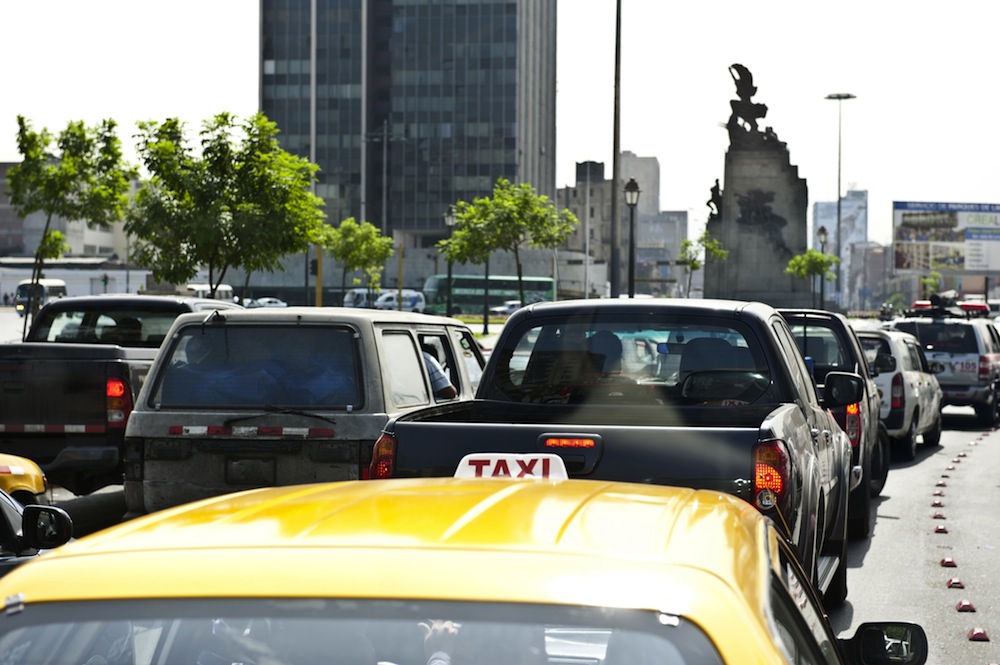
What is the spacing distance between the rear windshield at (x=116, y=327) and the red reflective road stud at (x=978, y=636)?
8.29 metres

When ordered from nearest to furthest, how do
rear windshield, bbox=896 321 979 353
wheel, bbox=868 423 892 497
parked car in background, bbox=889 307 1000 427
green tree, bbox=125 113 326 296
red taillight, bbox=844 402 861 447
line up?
red taillight, bbox=844 402 861 447 < wheel, bbox=868 423 892 497 < parked car in background, bbox=889 307 1000 427 < rear windshield, bbox=896 321 979 353 < green tree, bbox=125 113 326 296

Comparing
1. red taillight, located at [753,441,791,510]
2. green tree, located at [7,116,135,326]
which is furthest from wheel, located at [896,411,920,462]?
green tree, located at [7,116,135,326]

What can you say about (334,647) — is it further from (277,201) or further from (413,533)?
(277,201)

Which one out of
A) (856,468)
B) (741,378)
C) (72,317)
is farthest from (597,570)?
(72,317)

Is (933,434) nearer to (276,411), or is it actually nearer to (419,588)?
(276,411)

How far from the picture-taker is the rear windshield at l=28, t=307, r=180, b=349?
1389cm

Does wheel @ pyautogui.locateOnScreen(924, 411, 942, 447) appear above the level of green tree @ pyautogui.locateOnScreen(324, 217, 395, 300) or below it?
below

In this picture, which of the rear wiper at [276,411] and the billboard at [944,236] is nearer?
the rear wiper at [276,411]

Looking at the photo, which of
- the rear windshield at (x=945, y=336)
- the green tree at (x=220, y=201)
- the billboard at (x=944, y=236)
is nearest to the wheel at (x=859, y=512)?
the rear windshield at (x=945, y=336)

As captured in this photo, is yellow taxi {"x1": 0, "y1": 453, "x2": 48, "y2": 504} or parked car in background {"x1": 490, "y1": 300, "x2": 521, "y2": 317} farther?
parked car in background {"x1": 490, "y1": 300, "x2": 521, "y2": 317}

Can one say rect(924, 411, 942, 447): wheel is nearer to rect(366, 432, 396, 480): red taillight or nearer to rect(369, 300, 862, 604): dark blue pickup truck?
rect(369, 300, 862, 604): dark blue pickup truck

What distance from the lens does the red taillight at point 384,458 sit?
20.1ft

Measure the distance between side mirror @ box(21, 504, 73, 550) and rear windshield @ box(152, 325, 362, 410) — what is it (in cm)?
328

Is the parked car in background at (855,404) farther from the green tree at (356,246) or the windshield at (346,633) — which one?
the green tree at (356,246)
